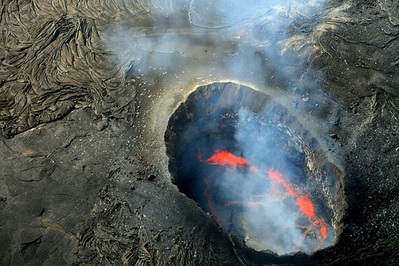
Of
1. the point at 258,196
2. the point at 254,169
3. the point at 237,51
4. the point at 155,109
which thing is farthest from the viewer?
the point at 254,169

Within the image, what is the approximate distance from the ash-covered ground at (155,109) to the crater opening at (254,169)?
54cm

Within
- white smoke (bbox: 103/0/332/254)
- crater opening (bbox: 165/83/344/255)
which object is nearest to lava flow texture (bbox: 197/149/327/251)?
crater opening (bbox: 165/83/344/255)

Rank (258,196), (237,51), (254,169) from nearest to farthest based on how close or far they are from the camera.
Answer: (237,51)
(258,196)
(254,169)

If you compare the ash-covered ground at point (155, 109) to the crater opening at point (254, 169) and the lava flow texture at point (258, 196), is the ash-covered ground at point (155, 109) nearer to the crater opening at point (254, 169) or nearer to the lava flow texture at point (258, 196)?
the crater opening at point (254, 169)

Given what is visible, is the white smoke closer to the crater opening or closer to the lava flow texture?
the crater opening

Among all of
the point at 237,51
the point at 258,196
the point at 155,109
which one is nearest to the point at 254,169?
the point at 258,196

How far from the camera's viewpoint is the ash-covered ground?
7.61 m

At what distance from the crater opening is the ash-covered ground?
1.76 feet

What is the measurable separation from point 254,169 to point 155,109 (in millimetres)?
5778

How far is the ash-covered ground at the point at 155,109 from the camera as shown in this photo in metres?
7.61

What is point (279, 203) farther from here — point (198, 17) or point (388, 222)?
point (198, 17)

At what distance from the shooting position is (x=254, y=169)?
1225cm

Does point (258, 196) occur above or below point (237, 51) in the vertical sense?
below

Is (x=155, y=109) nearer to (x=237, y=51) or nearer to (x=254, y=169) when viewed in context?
(x=237, y=51)
